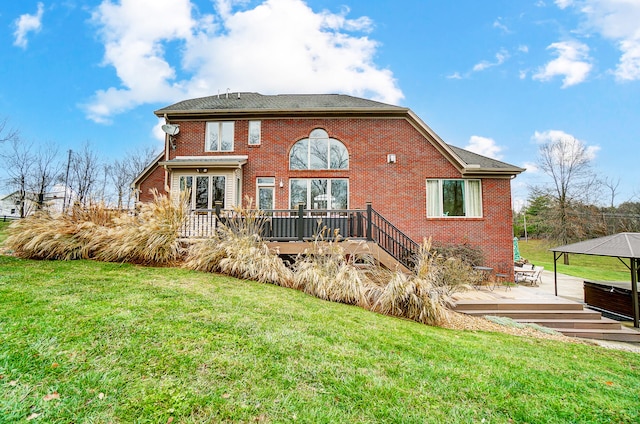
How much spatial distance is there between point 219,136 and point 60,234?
7.53 meters

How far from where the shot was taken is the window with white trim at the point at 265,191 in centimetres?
1294

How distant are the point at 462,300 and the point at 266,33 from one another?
13.3 metres

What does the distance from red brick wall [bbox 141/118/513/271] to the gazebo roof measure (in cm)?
332

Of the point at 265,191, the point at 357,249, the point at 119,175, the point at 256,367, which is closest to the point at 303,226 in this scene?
the point at 357,249

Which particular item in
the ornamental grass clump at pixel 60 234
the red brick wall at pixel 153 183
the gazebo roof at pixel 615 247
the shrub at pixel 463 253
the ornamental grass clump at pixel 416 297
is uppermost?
the red brick wall at pixel 153 183

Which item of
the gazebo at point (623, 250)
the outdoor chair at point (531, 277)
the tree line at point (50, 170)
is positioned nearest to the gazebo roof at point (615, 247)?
the gazebo at point (623, 250)

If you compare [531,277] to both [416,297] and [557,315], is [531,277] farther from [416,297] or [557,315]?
[416,297]

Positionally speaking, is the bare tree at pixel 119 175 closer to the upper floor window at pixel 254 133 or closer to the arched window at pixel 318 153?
the upper floor window at pixel 254 133

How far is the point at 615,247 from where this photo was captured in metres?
8.30

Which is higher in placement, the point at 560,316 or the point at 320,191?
the point at 320,191

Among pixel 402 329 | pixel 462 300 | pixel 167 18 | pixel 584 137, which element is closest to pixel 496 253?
pixel 462 300

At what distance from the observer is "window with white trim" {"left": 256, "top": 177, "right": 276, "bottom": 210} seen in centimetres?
1294

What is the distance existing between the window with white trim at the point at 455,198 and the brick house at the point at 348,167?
45 mm

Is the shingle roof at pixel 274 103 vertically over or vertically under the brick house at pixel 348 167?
over
